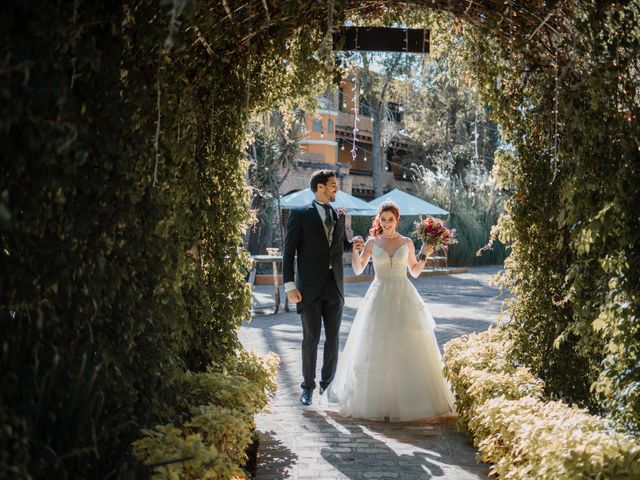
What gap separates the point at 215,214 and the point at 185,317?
1.46 metres

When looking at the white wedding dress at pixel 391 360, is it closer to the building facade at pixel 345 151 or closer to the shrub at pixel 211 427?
the shrub at pixel 211 427

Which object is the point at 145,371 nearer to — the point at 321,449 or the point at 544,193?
the point at 321,449

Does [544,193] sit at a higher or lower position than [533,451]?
higher

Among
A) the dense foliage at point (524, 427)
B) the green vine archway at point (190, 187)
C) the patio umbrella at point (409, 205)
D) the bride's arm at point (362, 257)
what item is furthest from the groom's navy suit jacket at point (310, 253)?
the patio umbrella at point (409, 205)

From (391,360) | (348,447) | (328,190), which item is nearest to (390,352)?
(391,360)

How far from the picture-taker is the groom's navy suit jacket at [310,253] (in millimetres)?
6977

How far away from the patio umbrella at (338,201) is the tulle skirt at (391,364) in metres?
11.5

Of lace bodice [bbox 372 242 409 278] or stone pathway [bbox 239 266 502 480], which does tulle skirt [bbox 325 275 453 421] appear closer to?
lace bodice [bbox 372 242 409 278]

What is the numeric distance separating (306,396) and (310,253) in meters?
1.33

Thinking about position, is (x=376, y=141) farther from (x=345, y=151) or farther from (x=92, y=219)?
(x=92, y=219)

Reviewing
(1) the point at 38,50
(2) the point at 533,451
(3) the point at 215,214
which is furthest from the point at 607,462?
(3) the point at 215,214

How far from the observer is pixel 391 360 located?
22.2ft

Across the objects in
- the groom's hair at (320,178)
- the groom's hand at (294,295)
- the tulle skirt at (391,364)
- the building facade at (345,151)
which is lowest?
the tulle skirt at (391,364)

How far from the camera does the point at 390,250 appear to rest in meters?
7.23
